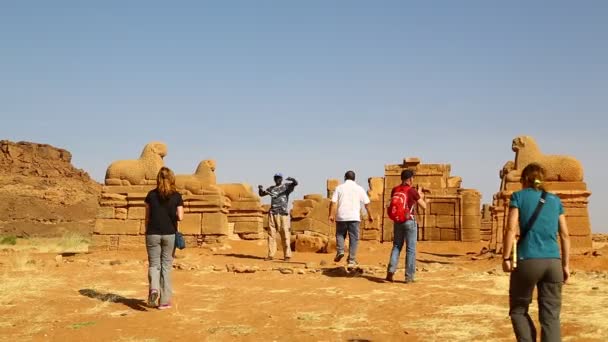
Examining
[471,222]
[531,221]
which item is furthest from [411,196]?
[471,222]

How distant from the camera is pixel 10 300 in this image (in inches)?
282

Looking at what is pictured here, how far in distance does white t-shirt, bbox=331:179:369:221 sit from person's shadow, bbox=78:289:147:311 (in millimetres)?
3526

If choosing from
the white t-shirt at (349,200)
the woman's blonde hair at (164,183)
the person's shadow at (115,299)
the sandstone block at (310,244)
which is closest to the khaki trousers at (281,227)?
the sandstone block at (310,244)

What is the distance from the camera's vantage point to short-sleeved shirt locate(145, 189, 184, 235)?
6629 millimetres

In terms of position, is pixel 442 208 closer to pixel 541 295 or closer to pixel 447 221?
pixel 447 221

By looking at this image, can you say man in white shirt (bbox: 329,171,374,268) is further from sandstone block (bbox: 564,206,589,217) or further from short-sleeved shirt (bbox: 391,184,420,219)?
sandstone block (bbox: 564,206,589,217)

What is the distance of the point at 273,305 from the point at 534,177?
12.6 feet

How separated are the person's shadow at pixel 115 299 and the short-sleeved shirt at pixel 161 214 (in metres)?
1.03

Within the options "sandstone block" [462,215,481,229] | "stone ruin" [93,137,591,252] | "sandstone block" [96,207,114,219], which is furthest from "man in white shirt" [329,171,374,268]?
"sandstone block" [462,215,481,229]

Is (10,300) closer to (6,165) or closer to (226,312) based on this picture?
(226,312)

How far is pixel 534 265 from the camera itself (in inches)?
157

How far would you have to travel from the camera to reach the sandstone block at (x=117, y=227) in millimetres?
14164

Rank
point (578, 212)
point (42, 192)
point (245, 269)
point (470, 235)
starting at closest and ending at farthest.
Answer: point (245, 269)
point (578, 212)
point (470, 235)
point (42, 192)

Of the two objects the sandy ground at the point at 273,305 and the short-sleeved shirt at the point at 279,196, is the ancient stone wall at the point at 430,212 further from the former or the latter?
the sandy ground at the point at 273,305
